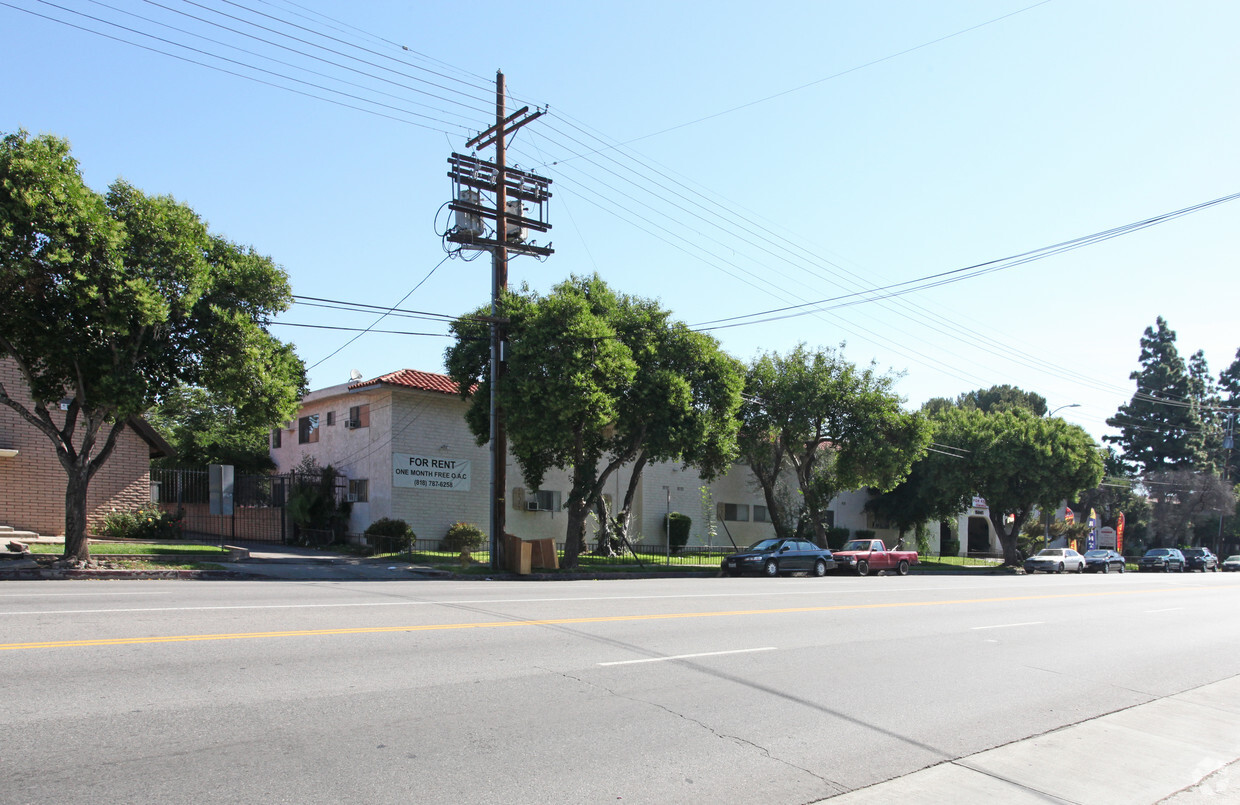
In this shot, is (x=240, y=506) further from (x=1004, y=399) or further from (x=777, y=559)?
(x=1004, y=399)

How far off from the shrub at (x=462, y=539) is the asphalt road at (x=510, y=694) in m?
15.1

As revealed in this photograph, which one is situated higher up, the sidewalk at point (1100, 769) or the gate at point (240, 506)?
the gate at point (240, 506)

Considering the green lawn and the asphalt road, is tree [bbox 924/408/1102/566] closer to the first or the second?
the asphalt road

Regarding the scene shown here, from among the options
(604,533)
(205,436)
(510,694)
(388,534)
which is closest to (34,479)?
(388,534)

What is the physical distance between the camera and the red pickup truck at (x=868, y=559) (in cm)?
3328

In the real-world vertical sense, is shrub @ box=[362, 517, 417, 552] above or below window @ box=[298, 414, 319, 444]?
below

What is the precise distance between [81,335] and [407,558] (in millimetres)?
12218

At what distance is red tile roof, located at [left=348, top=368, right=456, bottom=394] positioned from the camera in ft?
97.3

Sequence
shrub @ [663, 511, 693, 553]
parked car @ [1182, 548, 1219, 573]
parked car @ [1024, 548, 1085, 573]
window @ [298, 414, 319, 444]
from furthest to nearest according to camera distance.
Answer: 1. parked car @ [1182, 548, 1219, 573]
2. parked car @ [1024, 548, 1085, 573]
3. shrub @ [663, 511, 693, 553]
4. window @ [298, 414, 319, 444]

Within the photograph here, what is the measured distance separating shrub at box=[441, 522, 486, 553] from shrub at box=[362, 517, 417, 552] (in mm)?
1601

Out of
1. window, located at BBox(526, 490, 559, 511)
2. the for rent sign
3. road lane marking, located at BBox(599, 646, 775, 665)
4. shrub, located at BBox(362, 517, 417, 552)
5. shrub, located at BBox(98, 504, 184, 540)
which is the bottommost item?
road lane marking, located at BBox(599, 646, 775, 665)

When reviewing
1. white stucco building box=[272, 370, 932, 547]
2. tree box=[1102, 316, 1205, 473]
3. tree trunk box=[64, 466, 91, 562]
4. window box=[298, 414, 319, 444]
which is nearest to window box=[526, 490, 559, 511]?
white stucco building box=[272, 370, 932, 547]

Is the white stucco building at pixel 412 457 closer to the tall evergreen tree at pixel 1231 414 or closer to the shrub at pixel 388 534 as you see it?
the shrub at pixel 388 534

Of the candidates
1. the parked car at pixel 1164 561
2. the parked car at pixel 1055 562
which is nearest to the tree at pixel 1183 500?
the parked car at pixel 1164 561
